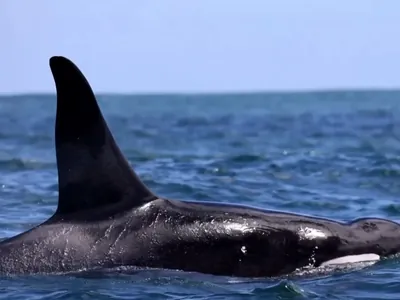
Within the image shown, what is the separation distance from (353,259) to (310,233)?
54cm

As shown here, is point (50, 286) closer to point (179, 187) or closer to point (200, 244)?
point (200, 244)

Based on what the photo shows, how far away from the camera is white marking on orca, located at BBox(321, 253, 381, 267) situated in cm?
1002

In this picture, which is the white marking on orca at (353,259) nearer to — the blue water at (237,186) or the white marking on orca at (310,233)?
the blue water at (237,186)

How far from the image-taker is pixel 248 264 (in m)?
9.70

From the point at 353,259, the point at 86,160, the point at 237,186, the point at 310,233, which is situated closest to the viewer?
the point at 86,160

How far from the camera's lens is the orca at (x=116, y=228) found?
9.42 metres

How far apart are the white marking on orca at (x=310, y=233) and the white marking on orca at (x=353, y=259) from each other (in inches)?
10.2

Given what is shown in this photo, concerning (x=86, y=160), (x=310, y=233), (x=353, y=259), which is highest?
(x=86, y=160)

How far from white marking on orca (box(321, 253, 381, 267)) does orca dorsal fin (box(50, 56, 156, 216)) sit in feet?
6.19

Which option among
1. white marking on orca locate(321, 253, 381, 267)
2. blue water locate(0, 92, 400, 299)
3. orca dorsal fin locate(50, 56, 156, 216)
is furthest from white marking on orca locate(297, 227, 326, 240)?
orca dorsal fin locate(50, 56, 156, 216)

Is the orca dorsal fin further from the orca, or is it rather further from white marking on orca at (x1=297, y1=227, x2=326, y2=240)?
white marking on orca at (x1=297, y1=227, x2=326, y2=240)

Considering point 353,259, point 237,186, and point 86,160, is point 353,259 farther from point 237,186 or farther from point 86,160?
point 237,186

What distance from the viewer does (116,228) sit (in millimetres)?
9594

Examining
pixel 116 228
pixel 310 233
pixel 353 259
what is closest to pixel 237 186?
pixel 353 259
